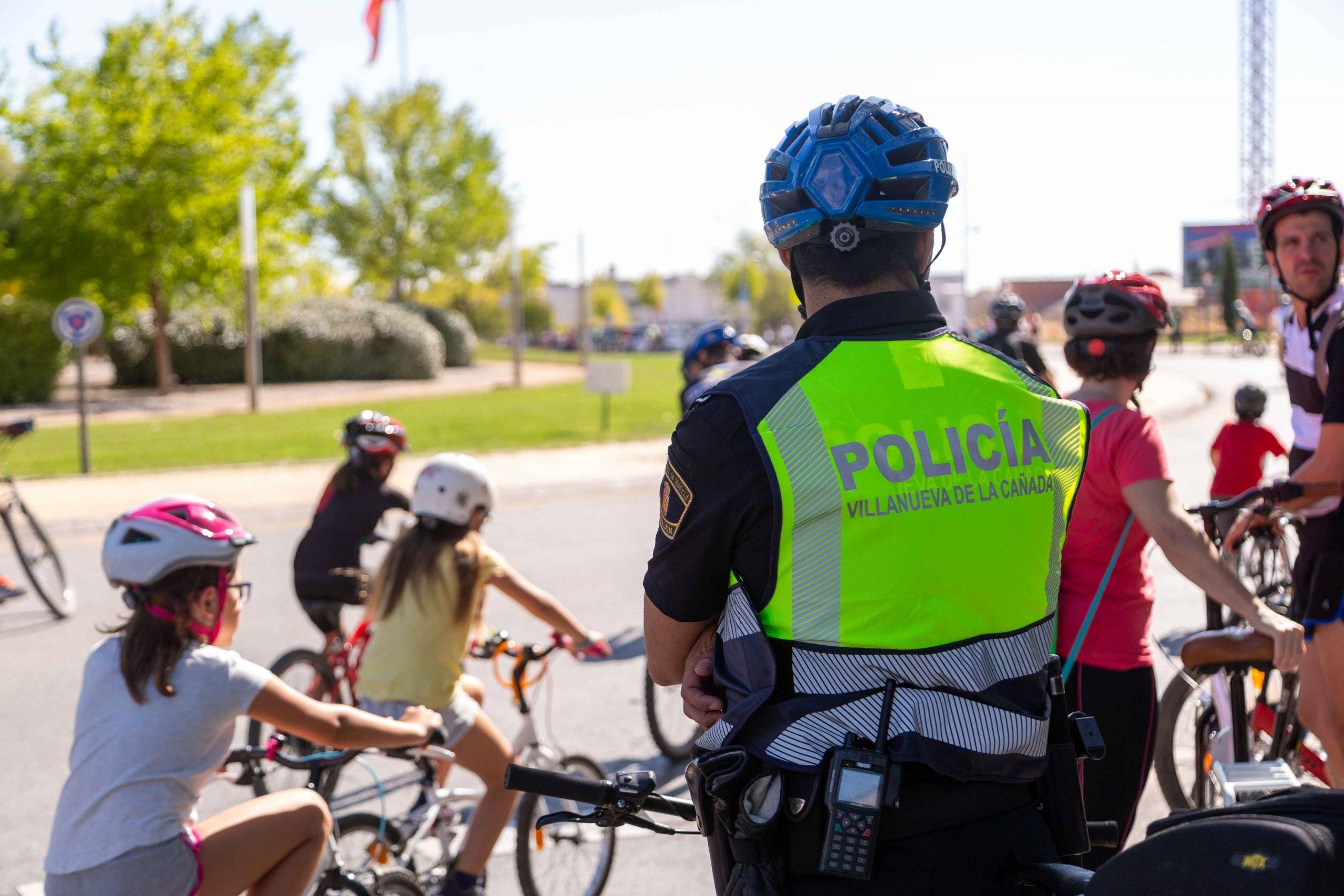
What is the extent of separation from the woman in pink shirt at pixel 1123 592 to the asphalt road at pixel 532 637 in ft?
5.79

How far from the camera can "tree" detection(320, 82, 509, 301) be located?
50.0m

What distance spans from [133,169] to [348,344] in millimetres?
9990

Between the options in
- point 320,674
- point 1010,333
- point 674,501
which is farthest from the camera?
point 1010,333

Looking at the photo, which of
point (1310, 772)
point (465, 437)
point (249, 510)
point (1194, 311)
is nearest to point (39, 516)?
point (249, 510)

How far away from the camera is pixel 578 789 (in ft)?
6.91

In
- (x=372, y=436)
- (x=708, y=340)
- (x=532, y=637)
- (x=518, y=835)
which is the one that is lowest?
(x=532, y=637)

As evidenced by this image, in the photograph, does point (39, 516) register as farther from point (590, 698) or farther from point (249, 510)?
point (590, 698)

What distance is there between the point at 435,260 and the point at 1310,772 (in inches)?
1892

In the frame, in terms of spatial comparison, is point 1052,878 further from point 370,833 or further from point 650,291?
point 650,291

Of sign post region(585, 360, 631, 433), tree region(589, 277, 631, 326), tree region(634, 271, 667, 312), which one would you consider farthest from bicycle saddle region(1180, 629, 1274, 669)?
tree region(634, 271, 667, 312)

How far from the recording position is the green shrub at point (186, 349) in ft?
110

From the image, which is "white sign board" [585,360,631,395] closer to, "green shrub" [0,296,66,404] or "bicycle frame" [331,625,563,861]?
"green shrub" [0,296,66,404]

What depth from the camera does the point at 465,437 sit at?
68.2ft

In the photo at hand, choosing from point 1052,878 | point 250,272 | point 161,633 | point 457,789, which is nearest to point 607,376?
point 250,272
